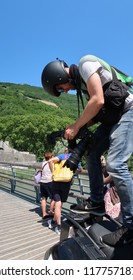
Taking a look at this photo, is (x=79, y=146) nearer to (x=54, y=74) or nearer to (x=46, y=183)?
(x=54, y=74)

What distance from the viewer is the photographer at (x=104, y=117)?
2365 millimetres

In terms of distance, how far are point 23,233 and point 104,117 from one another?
4.24 m

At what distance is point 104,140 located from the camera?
2783mm

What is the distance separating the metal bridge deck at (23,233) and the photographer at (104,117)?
100 inches

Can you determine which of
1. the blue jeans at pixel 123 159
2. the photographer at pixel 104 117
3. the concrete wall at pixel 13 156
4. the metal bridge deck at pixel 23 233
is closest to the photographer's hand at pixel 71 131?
the photographer at pixel 104 117

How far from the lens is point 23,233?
A: 611 centimetres

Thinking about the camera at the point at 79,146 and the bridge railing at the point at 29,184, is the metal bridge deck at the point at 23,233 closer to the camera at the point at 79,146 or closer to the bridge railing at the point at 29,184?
the bridge railing at the point at 29,184

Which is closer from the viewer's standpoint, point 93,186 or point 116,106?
point 116,106

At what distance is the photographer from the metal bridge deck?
100 inches

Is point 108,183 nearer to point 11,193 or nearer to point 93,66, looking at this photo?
point 93,66

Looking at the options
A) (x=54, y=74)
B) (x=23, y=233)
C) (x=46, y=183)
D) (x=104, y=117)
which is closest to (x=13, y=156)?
(x=46, y=183)

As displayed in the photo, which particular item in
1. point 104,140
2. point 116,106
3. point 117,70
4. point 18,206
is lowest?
point 18,206
